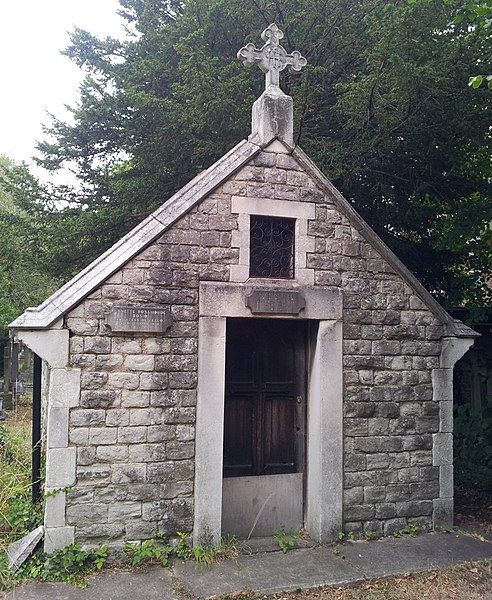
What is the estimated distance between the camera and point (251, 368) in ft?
21.2

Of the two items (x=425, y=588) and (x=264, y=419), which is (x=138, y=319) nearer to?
(x=264, y=419)

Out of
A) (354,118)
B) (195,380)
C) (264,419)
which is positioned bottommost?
(264,419)

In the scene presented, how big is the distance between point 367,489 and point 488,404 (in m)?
4.63

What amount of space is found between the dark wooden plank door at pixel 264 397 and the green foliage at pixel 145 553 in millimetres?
1192

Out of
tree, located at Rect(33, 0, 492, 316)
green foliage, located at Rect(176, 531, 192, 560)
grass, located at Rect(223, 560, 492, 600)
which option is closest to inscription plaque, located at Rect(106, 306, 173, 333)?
green foliage, located at Rect(176, 531, 192, 560)

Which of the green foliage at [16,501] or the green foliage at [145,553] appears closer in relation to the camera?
the green foliage at [145,553]

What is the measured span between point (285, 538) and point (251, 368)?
6.22 feet

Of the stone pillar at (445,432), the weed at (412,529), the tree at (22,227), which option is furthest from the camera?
the tree at (22,227)

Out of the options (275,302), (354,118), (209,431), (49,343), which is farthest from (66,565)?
(354,118)

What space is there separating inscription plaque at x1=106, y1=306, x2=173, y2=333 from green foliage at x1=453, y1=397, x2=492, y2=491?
628cm

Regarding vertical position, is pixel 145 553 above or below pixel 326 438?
below

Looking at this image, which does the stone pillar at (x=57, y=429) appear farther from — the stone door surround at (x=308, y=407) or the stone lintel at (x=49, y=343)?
the stone door surround at (x=308, y=407)

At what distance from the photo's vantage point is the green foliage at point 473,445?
911 cm

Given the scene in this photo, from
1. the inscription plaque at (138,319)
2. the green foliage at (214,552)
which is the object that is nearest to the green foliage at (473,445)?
the green foliage at (214,552)
